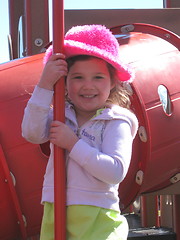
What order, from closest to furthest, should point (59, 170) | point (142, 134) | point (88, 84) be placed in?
point (59, 170), point (88, 84), point (142, 134)

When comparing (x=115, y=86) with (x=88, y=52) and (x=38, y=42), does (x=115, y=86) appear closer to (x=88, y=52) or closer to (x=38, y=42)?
(x=88, y=52)

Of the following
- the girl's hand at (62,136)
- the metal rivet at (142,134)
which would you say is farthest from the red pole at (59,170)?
the metal rivet at (142,134)

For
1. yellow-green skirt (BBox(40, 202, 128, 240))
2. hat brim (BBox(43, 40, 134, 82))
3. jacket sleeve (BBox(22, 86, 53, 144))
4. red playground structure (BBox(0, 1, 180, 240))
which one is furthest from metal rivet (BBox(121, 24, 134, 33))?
yellow-green skirt (BBox(40, 202, 128, 240))

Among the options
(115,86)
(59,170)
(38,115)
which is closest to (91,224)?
(59,170)

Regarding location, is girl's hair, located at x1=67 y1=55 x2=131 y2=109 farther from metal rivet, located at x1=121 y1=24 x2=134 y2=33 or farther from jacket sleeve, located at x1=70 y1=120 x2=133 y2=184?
metal rivet, located at x1=121 y1=24 x2=134 y2=33

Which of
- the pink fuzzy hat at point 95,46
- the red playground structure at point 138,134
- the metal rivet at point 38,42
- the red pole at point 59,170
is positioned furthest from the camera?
the metal rivet at point 38,42

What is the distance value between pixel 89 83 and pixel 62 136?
17 centimetres

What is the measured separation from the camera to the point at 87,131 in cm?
128

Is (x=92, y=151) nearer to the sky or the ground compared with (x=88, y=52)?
nearer to the ground

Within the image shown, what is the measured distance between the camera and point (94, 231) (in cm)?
121

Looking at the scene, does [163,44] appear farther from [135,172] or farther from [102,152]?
[102,152]

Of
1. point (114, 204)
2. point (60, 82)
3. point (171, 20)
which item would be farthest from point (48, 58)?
point (171, 20)

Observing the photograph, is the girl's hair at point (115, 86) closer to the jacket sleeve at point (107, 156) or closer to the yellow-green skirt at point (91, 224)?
the jacket sleeve at point (107, 156)

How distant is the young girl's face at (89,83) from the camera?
4.20ft
